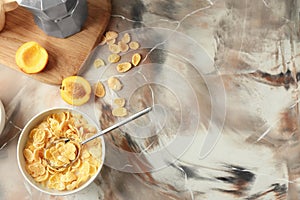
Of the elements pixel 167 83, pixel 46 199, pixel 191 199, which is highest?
pixel 167 83

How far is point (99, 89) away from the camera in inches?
36.0

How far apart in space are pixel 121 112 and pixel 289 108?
0.27m

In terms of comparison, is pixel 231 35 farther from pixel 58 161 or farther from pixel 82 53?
pixel 58 161

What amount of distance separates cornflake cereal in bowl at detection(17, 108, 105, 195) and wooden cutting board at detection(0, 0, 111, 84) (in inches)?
2.6

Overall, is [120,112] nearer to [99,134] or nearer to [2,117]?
[99,134]

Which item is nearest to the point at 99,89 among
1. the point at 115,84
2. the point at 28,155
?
the point at 115,84

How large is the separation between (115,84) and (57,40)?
12cm

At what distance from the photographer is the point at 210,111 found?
91 cm

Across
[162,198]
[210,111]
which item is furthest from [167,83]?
[162,198]

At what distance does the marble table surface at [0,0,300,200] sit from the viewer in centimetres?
90

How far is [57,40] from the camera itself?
921 millimetres

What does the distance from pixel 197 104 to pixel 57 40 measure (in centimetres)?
25

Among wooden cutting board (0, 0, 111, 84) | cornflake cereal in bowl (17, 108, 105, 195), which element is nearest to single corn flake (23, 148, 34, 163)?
Result: cornflake cereal in bowl (17, 108, 105, 195)

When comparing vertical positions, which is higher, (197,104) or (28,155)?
(197,104)
